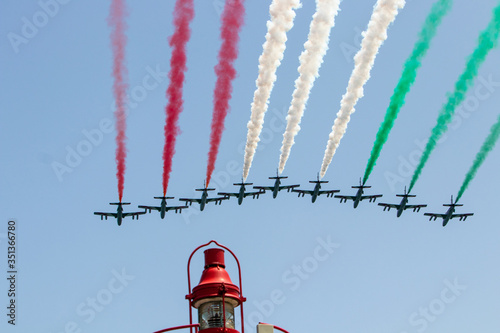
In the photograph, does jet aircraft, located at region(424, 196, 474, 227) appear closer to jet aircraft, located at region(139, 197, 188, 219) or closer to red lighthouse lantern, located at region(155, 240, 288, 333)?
jet aircraft, located at region(139, 197, 188, 219)

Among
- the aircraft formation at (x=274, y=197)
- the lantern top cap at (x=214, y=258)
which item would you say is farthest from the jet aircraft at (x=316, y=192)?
the lantern top cap at (x=214, y=258)

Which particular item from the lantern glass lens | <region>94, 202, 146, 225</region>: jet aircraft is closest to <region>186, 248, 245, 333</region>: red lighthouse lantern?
the lantern glass lens

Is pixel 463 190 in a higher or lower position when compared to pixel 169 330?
higher

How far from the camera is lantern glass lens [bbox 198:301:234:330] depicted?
9336 millimetres

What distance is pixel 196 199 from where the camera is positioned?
173 feet

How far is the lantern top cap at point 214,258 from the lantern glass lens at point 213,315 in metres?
0.58

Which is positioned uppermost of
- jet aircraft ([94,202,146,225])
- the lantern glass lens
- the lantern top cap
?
jet aircraft ([94,202,146,225])

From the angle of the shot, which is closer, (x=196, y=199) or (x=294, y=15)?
(x=294, y=15)

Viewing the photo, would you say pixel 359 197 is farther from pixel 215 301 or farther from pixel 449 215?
pixel 215 301

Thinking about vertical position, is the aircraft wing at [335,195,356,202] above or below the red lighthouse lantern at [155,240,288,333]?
above

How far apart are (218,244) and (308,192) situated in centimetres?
4434

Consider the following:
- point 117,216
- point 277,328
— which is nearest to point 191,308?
point 277,328

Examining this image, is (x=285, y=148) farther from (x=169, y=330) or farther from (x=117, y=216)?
(x=169, y=330)

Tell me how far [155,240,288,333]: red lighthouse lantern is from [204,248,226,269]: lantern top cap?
0.17 feet
